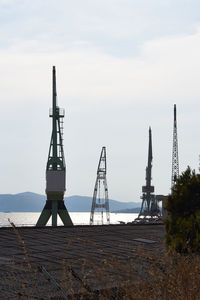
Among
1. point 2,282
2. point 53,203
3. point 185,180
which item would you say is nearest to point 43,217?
point 53,203

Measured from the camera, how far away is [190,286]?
5.64m

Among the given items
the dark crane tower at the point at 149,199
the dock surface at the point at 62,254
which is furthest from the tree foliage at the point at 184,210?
the dark crane tower at the point at 149,199

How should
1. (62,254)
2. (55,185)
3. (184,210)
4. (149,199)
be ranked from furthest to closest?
(149,199), (55,185), (184,210), (62,254)

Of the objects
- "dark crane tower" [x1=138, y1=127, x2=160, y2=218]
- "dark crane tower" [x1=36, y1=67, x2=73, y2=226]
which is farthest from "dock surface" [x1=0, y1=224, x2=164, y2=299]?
"dark crane tower" [x1=138, y1=127, x2=160, y2=218]

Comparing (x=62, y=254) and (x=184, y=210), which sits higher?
(x=184, y=210)

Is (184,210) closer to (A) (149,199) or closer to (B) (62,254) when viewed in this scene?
(B) (62,254)

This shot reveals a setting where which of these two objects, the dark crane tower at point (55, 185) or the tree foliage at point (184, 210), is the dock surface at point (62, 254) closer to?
the tree foliage at point (184, 210)

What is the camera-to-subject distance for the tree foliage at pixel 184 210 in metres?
17.2

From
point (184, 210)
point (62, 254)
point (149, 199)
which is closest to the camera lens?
point (62, 254)

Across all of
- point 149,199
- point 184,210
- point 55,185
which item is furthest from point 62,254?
point 149,199

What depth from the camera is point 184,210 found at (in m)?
18.6

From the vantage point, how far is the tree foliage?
17.2 metres

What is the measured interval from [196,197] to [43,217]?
58474mm

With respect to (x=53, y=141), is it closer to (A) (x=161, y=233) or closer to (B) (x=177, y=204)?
(A) (x=161, y=233)
